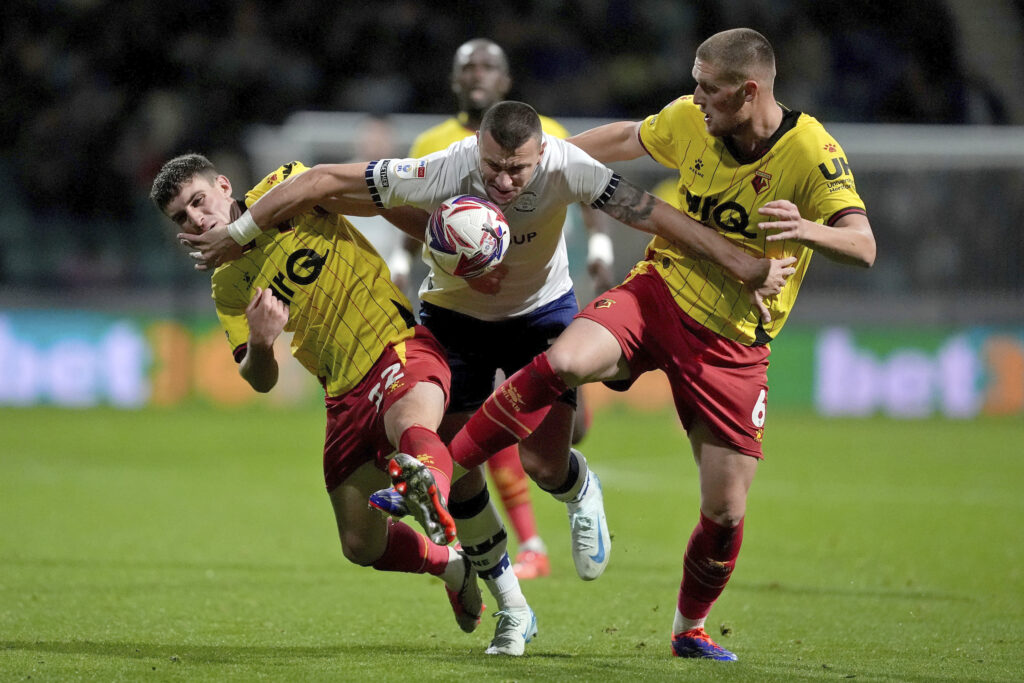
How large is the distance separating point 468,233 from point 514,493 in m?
2.73

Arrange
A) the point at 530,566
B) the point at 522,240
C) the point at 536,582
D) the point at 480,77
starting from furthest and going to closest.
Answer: the point at 480,77
the point at 530,566
the point at 536,582
the point at 522,240

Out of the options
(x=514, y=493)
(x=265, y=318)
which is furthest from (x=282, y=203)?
(x=514, y=493)

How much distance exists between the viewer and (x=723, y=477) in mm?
5039

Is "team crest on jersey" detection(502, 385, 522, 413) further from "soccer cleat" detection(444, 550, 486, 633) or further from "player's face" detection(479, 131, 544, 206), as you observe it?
"soccer cleat" detection(444, 550, 486, 633)

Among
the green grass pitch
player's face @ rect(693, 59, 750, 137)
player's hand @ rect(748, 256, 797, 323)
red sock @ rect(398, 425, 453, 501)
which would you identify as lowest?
the green grass pitch

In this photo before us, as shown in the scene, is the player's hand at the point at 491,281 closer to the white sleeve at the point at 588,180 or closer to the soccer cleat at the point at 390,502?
the white sleeve at the point at 588,180

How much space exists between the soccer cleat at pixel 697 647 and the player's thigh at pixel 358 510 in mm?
1254

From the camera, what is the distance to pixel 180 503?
9.84 m

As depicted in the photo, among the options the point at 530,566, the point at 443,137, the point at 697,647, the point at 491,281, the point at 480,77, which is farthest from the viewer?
the point at 443,137

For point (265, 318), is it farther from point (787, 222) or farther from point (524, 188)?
point (787, 222)

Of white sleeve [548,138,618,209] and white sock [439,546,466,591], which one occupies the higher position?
white sleeve [548,138,618,209]

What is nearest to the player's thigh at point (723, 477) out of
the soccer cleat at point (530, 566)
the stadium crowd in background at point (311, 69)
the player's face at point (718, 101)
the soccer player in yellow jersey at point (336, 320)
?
the soccer player in yellow jersey at point (336, 320)

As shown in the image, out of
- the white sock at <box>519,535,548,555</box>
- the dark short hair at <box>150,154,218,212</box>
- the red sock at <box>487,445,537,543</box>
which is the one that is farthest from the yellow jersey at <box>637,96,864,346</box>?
the white sock at <box>519,535,548,555</box>

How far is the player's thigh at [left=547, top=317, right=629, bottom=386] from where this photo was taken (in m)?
4.77
